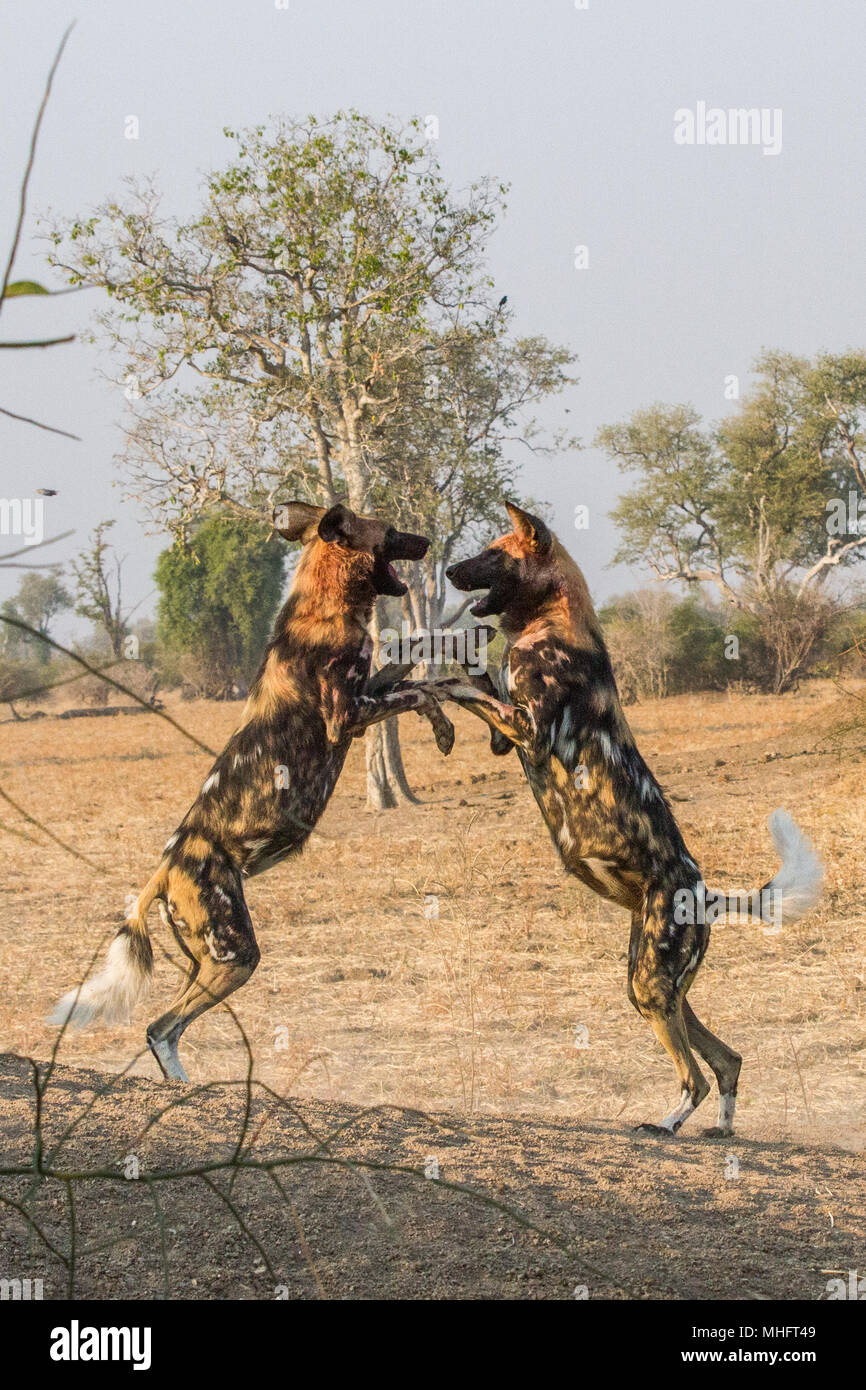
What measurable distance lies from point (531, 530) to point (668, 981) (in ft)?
6.46

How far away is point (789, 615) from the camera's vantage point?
31.9m

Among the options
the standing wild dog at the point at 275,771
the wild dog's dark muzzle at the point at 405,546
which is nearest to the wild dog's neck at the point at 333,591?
the standing wild dog at the point at 275,771

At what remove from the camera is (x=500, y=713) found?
5016mm

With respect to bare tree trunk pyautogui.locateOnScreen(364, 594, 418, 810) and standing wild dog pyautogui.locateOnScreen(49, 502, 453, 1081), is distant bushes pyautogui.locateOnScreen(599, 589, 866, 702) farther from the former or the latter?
standing wild dog pyautogui.locateOnScreen(49, 502, 453, 1081)

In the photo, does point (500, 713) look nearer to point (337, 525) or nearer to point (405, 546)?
point (405, 546)

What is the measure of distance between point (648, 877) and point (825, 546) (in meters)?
39.8

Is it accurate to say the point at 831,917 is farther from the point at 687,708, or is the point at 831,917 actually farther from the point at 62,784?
the point at 687,708

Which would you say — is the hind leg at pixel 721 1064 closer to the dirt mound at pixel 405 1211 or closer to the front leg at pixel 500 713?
the dirt mound at pixel 405 1211

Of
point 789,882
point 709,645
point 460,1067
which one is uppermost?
point 709,645

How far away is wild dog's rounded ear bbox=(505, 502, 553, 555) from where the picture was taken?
16.8 feet

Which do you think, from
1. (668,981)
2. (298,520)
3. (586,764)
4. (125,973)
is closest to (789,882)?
(668,981)

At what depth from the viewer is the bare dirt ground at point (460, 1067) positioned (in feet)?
11.6

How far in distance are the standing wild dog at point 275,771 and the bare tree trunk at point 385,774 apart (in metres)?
12.1

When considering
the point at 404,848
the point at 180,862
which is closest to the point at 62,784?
the point at 404,848
